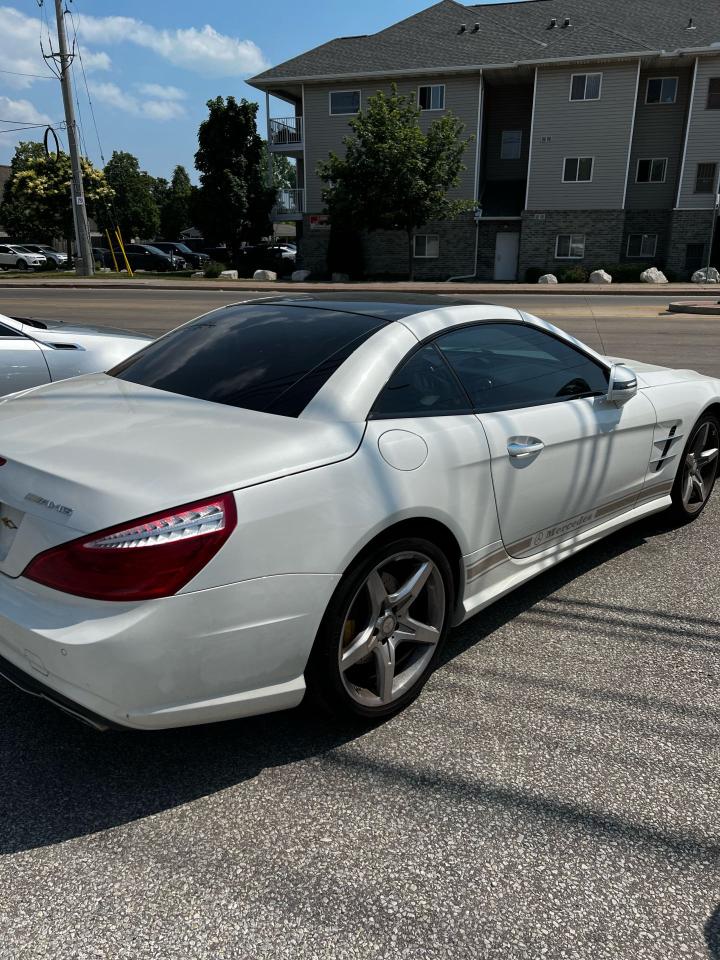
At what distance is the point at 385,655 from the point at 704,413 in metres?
3.03

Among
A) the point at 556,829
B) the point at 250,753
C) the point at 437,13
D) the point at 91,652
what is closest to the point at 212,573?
the point at 91,652

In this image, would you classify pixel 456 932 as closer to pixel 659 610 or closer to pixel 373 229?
pixel 659 610

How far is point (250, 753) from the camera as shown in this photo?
9.02 feet

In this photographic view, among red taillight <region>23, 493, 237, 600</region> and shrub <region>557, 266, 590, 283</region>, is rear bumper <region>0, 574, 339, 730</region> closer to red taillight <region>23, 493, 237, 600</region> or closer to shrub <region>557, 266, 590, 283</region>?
red taillight <region>23, 493, 237, 600</region>

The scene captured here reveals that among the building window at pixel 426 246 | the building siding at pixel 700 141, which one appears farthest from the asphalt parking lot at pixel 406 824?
the building siding at pixel 700 141

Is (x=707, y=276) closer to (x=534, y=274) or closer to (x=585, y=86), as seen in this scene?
(x=534, y=274)

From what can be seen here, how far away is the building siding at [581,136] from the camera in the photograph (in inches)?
1340

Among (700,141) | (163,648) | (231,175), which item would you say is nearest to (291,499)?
(163,648)

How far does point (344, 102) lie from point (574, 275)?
47.4 feet

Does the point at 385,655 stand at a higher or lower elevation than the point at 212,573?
lower

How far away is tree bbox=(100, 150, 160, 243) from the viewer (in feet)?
229

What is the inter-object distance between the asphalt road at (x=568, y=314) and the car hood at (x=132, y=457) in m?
9.88

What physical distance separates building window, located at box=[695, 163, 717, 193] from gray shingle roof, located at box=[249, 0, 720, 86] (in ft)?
16.1

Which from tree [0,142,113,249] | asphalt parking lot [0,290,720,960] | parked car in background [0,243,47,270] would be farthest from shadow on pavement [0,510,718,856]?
parked car in background [0,243,47,270]
